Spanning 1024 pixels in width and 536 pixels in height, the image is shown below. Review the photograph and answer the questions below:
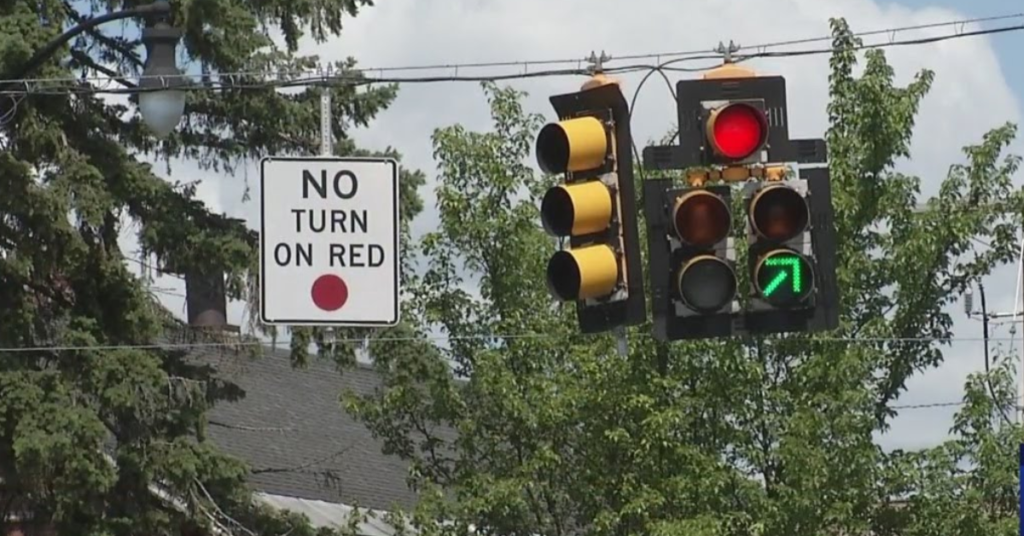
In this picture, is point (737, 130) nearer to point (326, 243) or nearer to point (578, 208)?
point (578, 208)

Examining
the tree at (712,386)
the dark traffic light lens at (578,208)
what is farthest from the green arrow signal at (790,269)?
the tree at (712,386)

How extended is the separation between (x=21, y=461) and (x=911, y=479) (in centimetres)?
841

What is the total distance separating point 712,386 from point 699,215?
32.4ft

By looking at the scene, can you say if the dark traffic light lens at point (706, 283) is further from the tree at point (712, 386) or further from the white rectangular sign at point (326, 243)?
the tree at point (712, 386)

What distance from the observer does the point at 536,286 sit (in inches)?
804

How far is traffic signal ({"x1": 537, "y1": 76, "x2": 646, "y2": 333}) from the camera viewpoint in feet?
31.7

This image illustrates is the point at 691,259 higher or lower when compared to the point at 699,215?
lower

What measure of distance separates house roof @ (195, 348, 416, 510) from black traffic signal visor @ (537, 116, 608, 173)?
58.5ft

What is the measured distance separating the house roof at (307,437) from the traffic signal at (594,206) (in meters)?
17.7

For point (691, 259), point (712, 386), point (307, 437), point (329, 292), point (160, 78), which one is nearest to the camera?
point (691, 259)

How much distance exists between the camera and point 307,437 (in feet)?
107

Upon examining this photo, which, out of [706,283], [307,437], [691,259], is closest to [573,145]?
[691,259]

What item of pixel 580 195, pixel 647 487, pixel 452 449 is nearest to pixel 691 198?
pixel 580 195

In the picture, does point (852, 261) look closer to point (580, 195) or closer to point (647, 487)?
point (647, 487)
